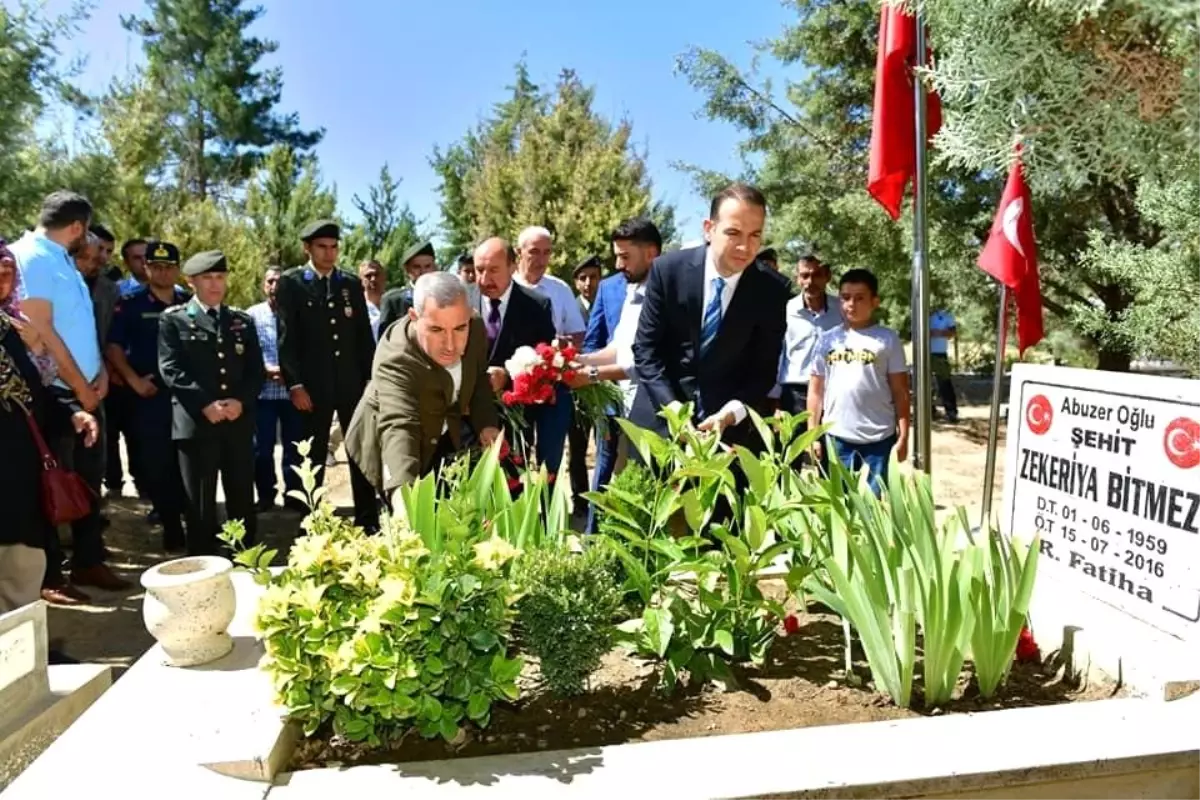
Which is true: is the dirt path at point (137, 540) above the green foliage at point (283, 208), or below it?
below

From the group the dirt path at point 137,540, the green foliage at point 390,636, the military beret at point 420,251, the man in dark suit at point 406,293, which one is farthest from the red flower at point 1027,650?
the military beret at point 420,251

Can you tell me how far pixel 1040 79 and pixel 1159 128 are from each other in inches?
14.5

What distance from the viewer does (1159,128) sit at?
2.57 m

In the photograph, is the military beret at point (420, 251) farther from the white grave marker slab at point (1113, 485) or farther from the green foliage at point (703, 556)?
the white grave marker slab at point (1113, 485)

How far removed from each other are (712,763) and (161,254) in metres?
5.16

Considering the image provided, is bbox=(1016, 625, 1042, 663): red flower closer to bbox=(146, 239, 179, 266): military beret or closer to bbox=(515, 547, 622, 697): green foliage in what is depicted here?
bbox=(515, 547, 622, 697): green foliage

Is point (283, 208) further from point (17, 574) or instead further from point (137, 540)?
point (17, 574)

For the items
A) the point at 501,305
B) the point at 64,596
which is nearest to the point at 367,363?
the point at 501,305

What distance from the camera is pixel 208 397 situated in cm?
490

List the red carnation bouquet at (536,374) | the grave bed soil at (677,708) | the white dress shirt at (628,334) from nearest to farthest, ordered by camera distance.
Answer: the grave bed soil at (677,708) → the red carnation bouquet at (536,374) → the white dress shirt at (628,334)

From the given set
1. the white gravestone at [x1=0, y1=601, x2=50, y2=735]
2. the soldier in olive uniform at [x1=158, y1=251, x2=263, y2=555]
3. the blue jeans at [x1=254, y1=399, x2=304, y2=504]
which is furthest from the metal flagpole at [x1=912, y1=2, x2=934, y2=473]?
the blue jeans at [x1=254, y1=399, x2=304, y2=504]

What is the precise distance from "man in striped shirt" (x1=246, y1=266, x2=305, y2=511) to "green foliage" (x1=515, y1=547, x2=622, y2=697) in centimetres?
459

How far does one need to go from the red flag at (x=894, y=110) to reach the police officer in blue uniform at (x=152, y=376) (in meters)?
4.38

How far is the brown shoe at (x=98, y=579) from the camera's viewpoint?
4789 millimetres
